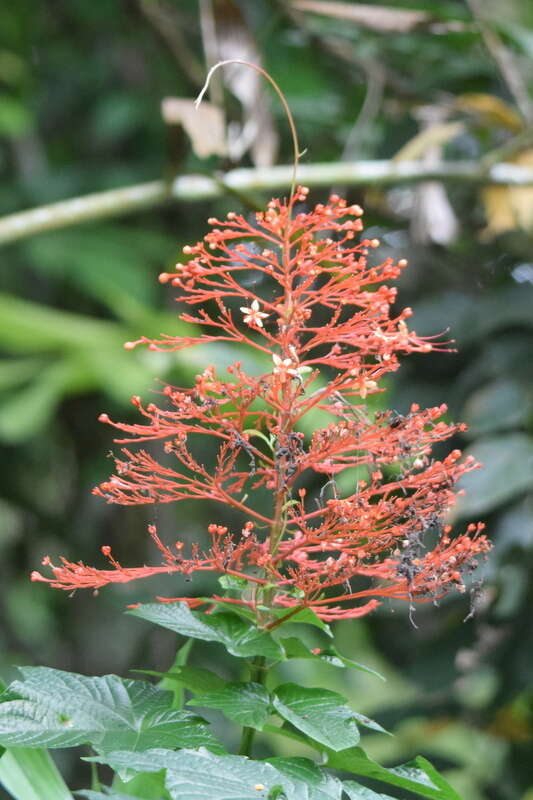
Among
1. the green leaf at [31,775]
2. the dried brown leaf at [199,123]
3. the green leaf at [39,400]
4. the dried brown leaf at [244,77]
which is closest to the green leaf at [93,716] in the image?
the green leaf at [31,775]

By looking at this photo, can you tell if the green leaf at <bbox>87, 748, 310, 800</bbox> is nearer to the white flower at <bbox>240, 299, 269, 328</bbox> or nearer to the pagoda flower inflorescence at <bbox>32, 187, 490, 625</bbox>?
the pagoda flower inflorescence at <bbox>32, 187, 490, 625</bbox>

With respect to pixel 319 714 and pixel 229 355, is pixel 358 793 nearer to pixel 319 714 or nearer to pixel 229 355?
pixel 319 714

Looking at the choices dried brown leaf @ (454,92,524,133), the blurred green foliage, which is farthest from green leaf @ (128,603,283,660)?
dried brown leaf @ (454,92,524,133)

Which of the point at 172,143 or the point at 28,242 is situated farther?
the point at 28,242

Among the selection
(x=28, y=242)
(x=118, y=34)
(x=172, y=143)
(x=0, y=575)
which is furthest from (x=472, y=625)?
(x=118, y=34)

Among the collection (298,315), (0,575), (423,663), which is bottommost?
(0,575)

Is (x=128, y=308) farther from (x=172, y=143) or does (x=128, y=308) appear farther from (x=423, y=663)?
(x=423, y=663)
